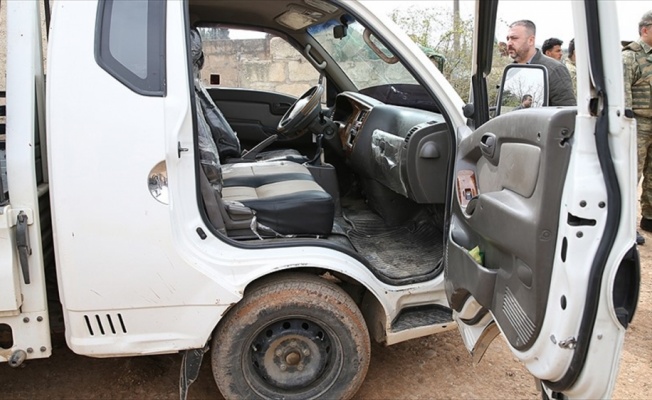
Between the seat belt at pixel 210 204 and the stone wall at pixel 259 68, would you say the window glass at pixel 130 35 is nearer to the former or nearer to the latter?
the seat belt at pixel 210 204

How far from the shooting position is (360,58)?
3541 millimetres

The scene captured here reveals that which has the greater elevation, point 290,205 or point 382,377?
point 290,205

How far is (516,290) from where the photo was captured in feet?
5.90

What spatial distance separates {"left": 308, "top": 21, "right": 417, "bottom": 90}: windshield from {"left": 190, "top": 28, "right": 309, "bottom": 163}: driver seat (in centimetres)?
71

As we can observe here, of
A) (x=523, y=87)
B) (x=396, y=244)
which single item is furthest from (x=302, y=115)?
(x=523, y=87)

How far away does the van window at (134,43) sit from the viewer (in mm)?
2027

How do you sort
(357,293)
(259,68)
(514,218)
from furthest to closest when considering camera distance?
(259,68) → (357,293) → (514,218)

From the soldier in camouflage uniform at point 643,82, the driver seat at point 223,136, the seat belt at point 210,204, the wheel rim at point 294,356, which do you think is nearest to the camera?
the seat belt at point 210,204

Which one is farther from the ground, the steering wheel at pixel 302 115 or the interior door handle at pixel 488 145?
the steering wheel at pixel 302 115

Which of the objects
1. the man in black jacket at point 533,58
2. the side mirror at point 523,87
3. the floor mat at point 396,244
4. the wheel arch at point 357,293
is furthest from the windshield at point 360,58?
the wheel arch at point 357,293

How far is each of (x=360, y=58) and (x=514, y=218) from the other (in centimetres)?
206

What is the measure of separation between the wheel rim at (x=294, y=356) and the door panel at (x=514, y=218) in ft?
2.13

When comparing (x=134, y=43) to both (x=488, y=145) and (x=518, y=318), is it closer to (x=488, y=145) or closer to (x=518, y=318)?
(x=488, y=145)

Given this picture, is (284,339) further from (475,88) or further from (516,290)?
(475,88)
